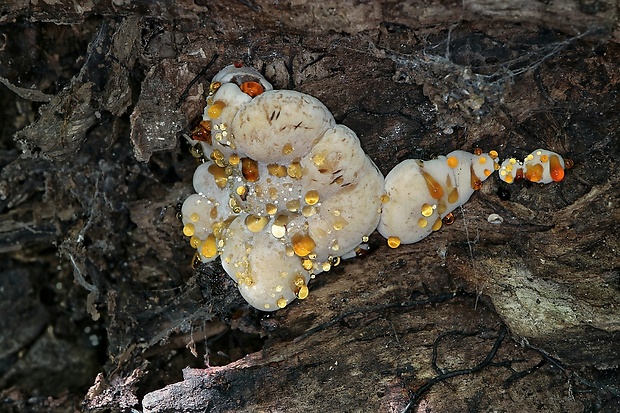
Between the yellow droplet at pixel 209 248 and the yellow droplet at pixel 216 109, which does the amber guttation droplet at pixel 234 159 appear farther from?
the yellow droplet at pixel 209 248

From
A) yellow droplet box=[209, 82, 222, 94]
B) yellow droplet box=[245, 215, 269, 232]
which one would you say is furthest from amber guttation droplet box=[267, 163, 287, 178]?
yellow droplet box=[209, 82, 222, 94]

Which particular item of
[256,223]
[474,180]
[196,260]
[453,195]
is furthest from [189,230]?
[474,180]

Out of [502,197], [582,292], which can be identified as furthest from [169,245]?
[582,292]

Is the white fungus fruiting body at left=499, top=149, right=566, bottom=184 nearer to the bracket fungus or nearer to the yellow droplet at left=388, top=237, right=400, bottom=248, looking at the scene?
the bracket fungus

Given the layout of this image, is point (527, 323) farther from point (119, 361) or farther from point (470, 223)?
point (119, 361)

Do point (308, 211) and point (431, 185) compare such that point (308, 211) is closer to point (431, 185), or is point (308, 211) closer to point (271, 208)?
point (271, 208)
